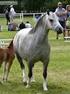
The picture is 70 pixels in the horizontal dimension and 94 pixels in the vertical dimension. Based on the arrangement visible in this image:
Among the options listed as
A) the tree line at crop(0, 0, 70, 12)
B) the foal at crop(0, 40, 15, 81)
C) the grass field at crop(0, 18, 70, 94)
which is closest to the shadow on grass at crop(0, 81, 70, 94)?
the grass field at crop(0, 18, 70, 94)

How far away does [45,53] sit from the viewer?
33.4ft

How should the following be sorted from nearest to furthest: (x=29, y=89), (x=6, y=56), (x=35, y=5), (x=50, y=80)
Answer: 1. (x=29, y=89)
2. (x=6, y=56)
3. (x=50, y=80)
4. (x=35, y=5)

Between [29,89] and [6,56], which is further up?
[6,56]

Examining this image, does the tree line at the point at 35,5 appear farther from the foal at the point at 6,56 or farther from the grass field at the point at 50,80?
the foal at the point at 6,56

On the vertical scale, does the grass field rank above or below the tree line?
above

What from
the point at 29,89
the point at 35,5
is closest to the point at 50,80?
the point at 29,89

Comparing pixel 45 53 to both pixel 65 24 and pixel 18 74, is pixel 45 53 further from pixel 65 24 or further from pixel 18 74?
pixel 65 24

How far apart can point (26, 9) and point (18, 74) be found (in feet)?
151

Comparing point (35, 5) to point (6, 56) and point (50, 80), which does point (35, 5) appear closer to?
point (50, 80)

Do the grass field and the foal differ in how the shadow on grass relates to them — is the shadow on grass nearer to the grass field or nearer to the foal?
the grass field

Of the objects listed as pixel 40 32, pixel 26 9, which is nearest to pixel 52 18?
pixel 40 32

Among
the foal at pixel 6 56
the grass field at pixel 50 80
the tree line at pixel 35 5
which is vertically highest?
the foal at pixel 6 56

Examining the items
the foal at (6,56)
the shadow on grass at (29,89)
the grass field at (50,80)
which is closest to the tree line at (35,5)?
the grass field at (50,80)

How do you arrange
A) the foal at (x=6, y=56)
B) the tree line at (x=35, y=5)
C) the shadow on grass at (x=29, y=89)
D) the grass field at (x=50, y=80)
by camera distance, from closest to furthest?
the shadow on grass at (x=29, y=89) → the grass field at (x=50, y=80) → the foal at (x=6, y=56) → the tree line at (x=35, y=5)
